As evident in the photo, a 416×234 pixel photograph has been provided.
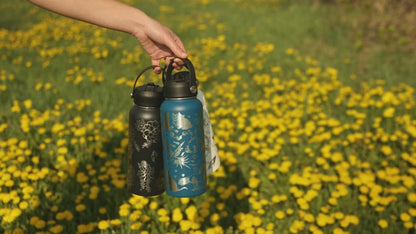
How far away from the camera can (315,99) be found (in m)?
4.40

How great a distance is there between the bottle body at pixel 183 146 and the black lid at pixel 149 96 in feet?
0.27

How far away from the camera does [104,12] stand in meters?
1.89

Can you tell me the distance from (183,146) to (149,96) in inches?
11.5

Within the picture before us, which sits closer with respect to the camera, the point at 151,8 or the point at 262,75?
the point at 262,75

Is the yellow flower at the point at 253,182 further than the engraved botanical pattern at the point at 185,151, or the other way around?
the yellow flower at the point at 253,182

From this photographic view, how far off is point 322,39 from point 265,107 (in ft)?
10.2

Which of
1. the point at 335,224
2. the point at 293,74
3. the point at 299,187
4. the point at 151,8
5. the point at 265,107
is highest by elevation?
the point at 151,8

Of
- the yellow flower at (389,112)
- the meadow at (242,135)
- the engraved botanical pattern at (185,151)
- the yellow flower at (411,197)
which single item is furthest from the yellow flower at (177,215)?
the yellow flower at (389,112)

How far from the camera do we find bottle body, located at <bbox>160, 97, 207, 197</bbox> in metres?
1.65

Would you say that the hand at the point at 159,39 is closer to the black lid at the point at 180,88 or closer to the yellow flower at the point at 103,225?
the black lid at the point at 180,88

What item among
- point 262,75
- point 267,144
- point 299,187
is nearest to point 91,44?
point 262,75

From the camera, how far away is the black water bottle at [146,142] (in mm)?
1772

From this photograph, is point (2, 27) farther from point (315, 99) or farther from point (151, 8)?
point (315, 99)

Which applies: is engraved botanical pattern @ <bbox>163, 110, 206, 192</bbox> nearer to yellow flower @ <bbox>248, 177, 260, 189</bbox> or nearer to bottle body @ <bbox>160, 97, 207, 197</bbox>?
bottle body @ <bbox>160, 97, 207, 197</bbox>
